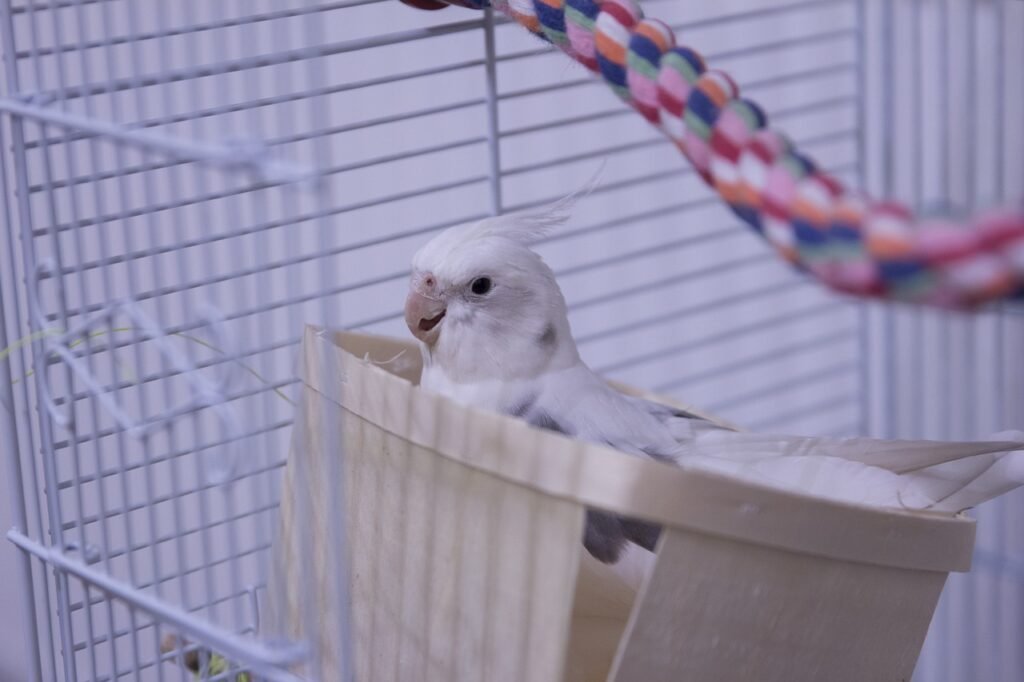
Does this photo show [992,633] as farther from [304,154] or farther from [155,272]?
[155,272]

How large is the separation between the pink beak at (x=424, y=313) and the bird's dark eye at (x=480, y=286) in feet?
0.09

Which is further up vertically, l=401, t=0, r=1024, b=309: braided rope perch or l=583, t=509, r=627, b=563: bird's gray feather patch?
l=401, t=0, r=1024, b=309: braided rope perch

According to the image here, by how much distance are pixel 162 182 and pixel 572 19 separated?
60 cm

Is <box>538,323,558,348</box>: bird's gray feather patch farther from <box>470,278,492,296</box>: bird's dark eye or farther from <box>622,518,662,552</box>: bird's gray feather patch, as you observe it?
<box>622,518,662,552</box>: bird's gray feather patch

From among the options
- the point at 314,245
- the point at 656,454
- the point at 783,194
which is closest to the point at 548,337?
the point at 656,454

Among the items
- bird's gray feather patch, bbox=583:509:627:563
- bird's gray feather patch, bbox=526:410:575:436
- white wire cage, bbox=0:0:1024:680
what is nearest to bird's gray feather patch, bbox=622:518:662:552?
bird's gray feather patch, bbox=583:509:627:563

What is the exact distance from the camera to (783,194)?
1.69 feet

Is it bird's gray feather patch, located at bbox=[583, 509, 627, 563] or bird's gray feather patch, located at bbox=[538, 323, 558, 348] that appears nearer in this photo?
bird's gray feather patch, located at bbox=[583, 509, 627, 563]

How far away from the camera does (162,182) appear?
117cm

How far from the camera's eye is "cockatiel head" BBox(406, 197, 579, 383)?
36.9 inches

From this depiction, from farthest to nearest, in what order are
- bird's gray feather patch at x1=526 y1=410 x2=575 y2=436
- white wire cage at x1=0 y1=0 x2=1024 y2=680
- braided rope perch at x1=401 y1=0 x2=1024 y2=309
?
bird's gray feather patch at x1=526 y1=410 x2=575 y2=436 < white wire cage at x1=0 y1=0 x2=1024 y2=680 < braided rope perch at x1=401 y1=0 x2=1024 y2=309

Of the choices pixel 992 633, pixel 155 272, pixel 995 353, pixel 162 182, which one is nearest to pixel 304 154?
pixel 162 182

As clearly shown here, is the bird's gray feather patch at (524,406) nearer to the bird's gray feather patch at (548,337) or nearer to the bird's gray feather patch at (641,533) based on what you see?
the bird's gray feather patch at (548,337)

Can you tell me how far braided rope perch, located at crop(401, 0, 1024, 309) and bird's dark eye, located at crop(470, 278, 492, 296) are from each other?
0.26 m
